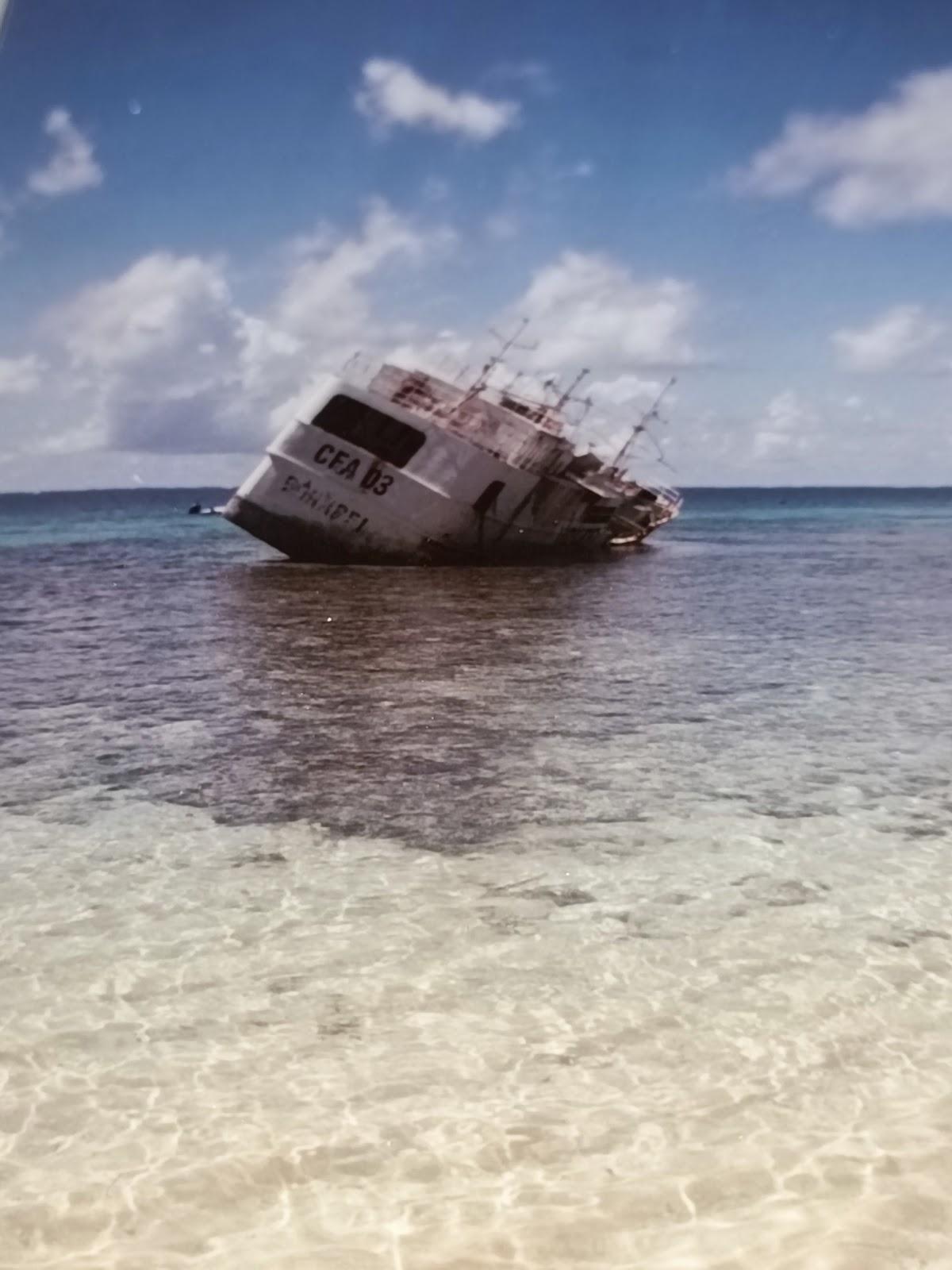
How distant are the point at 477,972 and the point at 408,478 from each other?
2169 cm

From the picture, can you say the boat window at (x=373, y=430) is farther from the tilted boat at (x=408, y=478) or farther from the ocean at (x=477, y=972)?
the ocean at (x=477, y=972)

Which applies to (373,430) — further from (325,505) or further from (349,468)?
(325,505)

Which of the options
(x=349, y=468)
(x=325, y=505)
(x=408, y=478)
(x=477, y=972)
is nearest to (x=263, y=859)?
(x=477, y=972)

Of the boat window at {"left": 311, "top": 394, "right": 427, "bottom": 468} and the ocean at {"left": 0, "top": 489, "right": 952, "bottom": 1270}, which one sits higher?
the boat window at {"left": 311, "top": 394, "right": 427, "bottom": 468}

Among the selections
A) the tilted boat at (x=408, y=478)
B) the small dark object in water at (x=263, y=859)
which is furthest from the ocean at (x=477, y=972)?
the tilted boat at (x=408, y=478)

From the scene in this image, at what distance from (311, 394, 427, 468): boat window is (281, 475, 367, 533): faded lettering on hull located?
1.57m

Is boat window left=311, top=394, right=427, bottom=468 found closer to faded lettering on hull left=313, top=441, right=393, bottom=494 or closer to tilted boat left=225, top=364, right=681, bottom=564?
tilted boat left=225, top=364, right=681, bottom=564

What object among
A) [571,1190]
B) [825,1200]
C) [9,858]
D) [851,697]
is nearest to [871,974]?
[825,1200]

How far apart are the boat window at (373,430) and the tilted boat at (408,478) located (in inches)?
0.8

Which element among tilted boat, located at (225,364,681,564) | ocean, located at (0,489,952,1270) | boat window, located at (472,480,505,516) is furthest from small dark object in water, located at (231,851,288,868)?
boat window, located at (472,480,505,516)

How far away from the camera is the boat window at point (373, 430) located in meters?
27.1

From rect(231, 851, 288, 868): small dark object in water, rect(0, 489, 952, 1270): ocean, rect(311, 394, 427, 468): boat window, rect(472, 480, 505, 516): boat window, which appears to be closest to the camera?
rect(0, 489, 952, 1270): ocean

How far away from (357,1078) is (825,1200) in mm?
2197

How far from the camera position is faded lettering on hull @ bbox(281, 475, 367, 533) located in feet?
91.5
